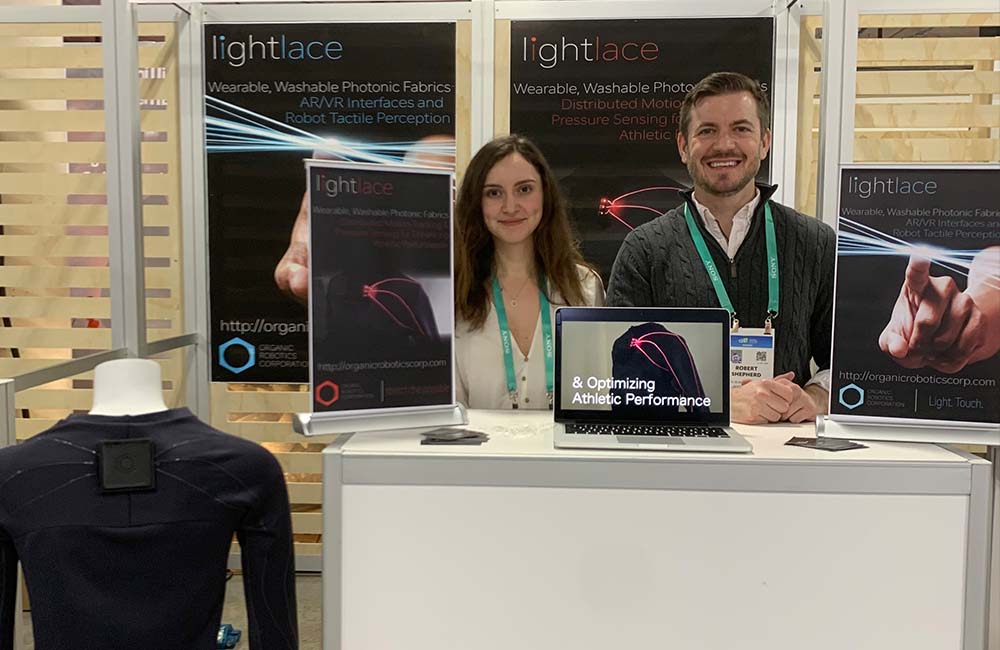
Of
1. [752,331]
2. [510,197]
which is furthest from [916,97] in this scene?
[510,197]

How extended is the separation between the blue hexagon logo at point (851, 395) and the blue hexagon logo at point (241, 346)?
9.73 ft

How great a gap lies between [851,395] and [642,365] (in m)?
0.44

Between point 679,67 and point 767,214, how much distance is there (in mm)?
1152

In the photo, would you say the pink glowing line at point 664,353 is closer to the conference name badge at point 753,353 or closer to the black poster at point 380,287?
the black poster at point 380,287

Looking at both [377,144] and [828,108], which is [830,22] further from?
[377,144]

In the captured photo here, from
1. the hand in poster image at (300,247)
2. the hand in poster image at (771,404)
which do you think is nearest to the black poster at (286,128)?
the hand in poster image at (300,247)

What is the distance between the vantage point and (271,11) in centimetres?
384

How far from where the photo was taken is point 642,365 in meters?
1.74

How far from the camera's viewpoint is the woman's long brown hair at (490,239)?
8.87 feet

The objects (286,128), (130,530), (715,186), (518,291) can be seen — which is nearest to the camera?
(130,530)

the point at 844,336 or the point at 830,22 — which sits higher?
the point at 830,22

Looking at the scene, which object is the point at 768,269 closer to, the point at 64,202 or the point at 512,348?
the point at 512,348

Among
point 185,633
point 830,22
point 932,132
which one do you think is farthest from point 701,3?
point 185,633

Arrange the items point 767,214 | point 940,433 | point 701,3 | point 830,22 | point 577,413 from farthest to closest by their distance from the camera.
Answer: point 701,3 → point 830,22 → point 767,214 → point 577,413 → point 940,433
